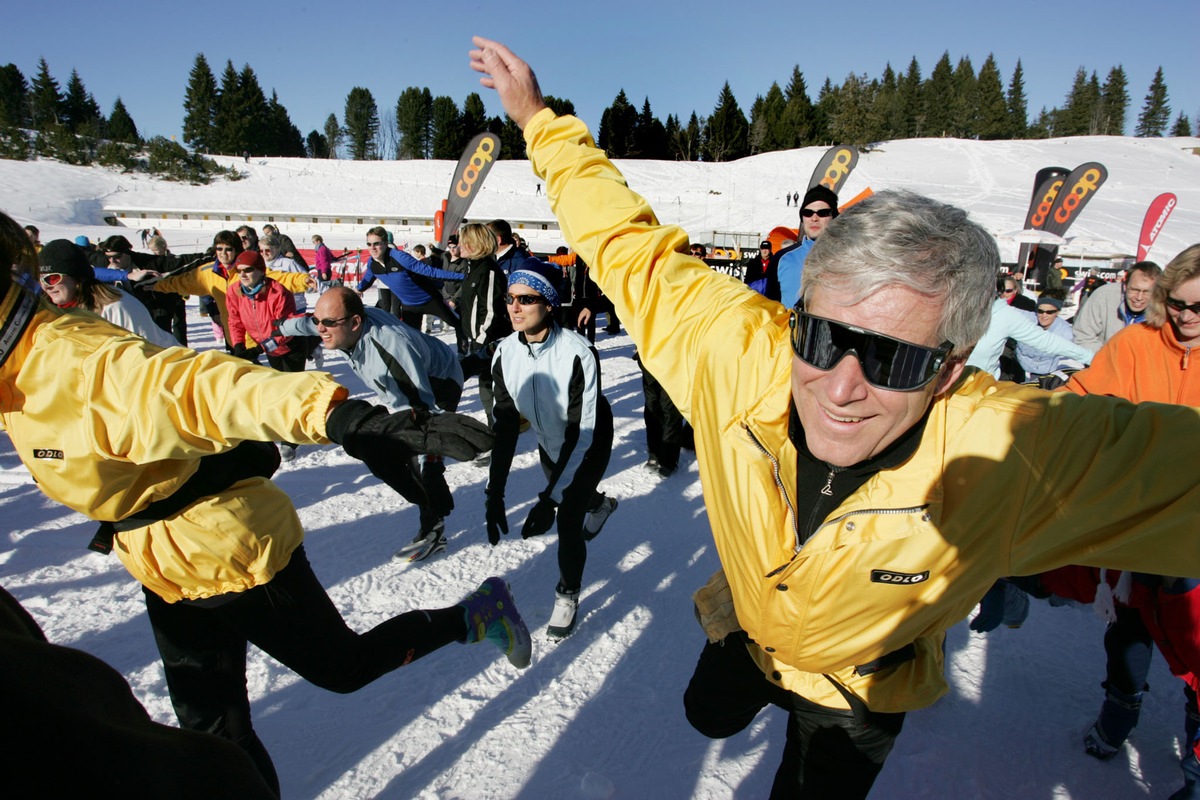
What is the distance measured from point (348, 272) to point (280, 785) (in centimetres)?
1689

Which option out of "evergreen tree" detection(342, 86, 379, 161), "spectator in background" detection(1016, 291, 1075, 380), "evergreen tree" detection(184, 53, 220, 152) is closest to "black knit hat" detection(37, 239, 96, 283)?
"spectator in background" detection(1016, 291, 1075, 380)

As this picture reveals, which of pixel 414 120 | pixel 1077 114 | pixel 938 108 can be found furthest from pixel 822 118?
pixel 414 120

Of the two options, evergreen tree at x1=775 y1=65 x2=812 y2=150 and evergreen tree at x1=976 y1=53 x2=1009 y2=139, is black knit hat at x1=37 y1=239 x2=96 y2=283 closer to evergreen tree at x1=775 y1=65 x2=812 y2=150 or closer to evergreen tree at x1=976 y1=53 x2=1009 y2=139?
evergreen tree at x1=775 y1=65 x2=812 y2=150

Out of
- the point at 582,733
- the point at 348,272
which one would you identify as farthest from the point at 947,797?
the point at 348,272

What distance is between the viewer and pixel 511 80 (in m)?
2.08

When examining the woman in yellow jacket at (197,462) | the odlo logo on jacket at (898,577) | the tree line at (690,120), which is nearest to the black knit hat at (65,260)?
the woman in yellow jacket at (197,462)

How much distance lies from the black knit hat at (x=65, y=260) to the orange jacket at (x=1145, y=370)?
18.4 ft

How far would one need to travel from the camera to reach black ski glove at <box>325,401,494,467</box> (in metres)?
1.52

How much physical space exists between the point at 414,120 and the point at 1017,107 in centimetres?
8320

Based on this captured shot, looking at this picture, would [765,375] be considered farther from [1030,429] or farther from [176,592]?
[176,592]

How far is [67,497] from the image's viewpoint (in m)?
1.67

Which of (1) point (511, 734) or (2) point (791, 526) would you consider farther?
(1) point (511, 734)

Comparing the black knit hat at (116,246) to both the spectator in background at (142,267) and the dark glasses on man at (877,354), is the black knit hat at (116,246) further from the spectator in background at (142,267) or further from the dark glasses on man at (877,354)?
the dark glasses on man at (877,354)

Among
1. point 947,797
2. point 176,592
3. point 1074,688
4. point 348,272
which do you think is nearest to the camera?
point 176,592
